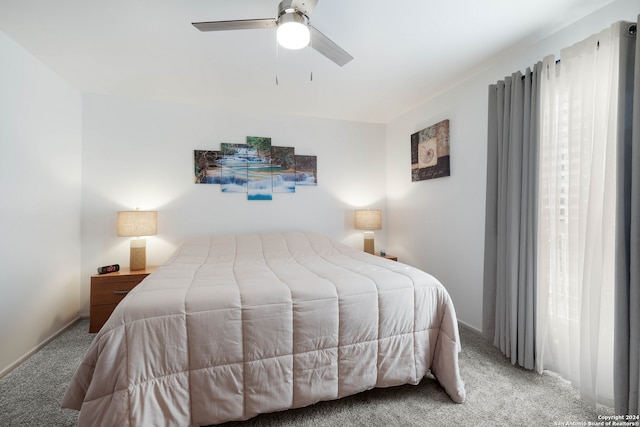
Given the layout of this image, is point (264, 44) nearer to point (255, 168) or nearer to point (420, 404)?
point (255, 168)

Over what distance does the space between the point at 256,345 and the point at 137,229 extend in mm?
2091

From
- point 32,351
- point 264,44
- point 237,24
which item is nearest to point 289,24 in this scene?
point 237,24

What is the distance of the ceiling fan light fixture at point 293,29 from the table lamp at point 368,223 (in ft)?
7.67

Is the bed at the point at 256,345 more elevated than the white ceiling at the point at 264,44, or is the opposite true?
the white ceiling at the point at 264,44

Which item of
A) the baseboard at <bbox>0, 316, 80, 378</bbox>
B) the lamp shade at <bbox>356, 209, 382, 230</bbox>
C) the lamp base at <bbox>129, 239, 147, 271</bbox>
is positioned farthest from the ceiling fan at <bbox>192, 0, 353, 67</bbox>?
the baseboard at <bbox>0, 316, 80, 378</bbox>

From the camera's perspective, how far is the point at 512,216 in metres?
2.00

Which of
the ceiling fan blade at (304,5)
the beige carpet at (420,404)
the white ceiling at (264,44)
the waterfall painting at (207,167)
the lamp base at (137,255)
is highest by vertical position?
the white ceiling at (264,44)

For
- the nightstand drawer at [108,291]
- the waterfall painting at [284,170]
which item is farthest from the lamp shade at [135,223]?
the waterfall painting at [284,170]

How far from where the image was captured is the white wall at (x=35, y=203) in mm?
1995

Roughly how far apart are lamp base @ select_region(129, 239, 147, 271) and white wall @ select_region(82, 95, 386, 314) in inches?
11.0

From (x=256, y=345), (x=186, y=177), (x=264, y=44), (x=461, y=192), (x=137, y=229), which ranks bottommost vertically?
(x=256, y=345)

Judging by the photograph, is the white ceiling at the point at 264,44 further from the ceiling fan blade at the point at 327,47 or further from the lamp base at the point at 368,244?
the lamp base at the point at 368,244

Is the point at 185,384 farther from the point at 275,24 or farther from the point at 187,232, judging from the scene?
the point at 187,232

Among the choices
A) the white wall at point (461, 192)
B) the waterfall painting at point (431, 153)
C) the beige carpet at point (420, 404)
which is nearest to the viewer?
the beige carpet at point (420, 404)
